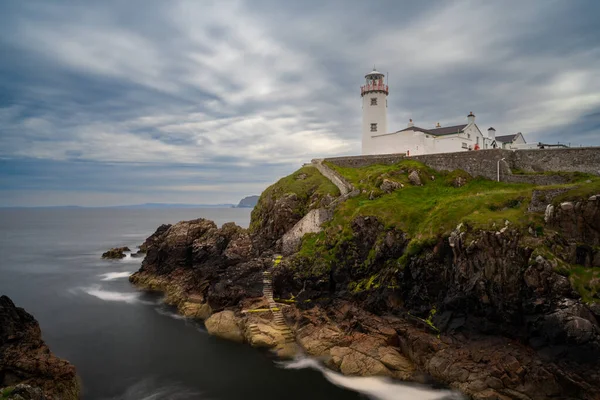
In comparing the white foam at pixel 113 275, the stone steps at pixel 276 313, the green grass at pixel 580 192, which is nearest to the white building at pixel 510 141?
the green grass at pixel 580 192

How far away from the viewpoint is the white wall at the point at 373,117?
48688 mm

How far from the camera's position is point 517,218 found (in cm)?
2339

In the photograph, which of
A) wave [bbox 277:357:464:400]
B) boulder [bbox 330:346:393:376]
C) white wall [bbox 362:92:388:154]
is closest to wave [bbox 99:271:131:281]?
white wall [bbox 362:92:388:154]

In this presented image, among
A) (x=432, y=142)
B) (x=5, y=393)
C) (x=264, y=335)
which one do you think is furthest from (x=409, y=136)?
(x=5, y=393)

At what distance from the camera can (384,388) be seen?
2044cm

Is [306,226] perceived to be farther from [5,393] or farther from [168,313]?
[5,393]

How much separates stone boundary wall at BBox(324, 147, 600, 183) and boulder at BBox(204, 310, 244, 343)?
25012 millimetres

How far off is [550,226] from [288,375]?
17648mm

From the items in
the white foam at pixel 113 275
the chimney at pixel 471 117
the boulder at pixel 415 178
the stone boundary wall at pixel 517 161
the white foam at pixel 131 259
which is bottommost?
the white foam at pixel 113 275

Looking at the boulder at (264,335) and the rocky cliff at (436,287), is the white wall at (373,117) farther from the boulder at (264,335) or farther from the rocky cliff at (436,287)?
the boulder at (264,335)

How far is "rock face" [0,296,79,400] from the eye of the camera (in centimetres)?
1809

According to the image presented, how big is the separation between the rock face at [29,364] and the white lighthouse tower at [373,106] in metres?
39.6

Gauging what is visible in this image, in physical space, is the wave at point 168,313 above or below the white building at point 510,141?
below

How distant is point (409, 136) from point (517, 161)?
1289 cm
